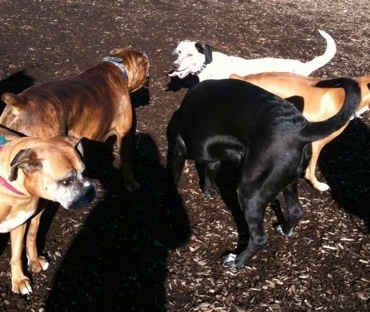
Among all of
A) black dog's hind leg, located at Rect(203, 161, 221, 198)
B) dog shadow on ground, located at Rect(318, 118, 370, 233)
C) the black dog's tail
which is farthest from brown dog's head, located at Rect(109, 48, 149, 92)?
dog shadow on ground, located at Rect(318, 118, 370, 233)

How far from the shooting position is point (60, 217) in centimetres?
456

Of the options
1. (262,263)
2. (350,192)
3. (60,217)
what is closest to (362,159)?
(350,192)

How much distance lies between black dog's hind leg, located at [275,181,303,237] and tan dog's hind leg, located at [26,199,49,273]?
217 cm

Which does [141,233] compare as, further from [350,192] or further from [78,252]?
[350,192]

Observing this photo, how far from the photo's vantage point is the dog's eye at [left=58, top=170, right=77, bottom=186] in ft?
10.1

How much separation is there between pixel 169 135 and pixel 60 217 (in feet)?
6.64

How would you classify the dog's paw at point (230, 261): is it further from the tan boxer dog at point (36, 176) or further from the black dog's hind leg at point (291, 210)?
the tan boxer dog at point (36, 176)

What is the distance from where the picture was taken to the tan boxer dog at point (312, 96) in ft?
17.0

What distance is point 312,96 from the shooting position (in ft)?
17.2

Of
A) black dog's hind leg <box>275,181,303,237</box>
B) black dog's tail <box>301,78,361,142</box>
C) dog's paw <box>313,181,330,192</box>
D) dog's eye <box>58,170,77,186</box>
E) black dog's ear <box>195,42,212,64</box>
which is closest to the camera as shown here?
dog's eye <box>58,170,77,186</box>

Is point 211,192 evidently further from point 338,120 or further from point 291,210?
point 338,120

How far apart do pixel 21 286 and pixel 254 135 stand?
2.24 meters

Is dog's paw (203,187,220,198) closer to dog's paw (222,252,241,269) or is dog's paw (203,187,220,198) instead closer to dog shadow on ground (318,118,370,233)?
dog's paw (222,252,241,269)

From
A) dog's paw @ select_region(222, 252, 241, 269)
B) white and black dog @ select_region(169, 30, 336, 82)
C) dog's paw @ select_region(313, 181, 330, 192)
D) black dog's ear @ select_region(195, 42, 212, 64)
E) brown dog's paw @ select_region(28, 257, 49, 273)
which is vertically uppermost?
black dog's ear @ select_region(195, 42, 212, 64)
